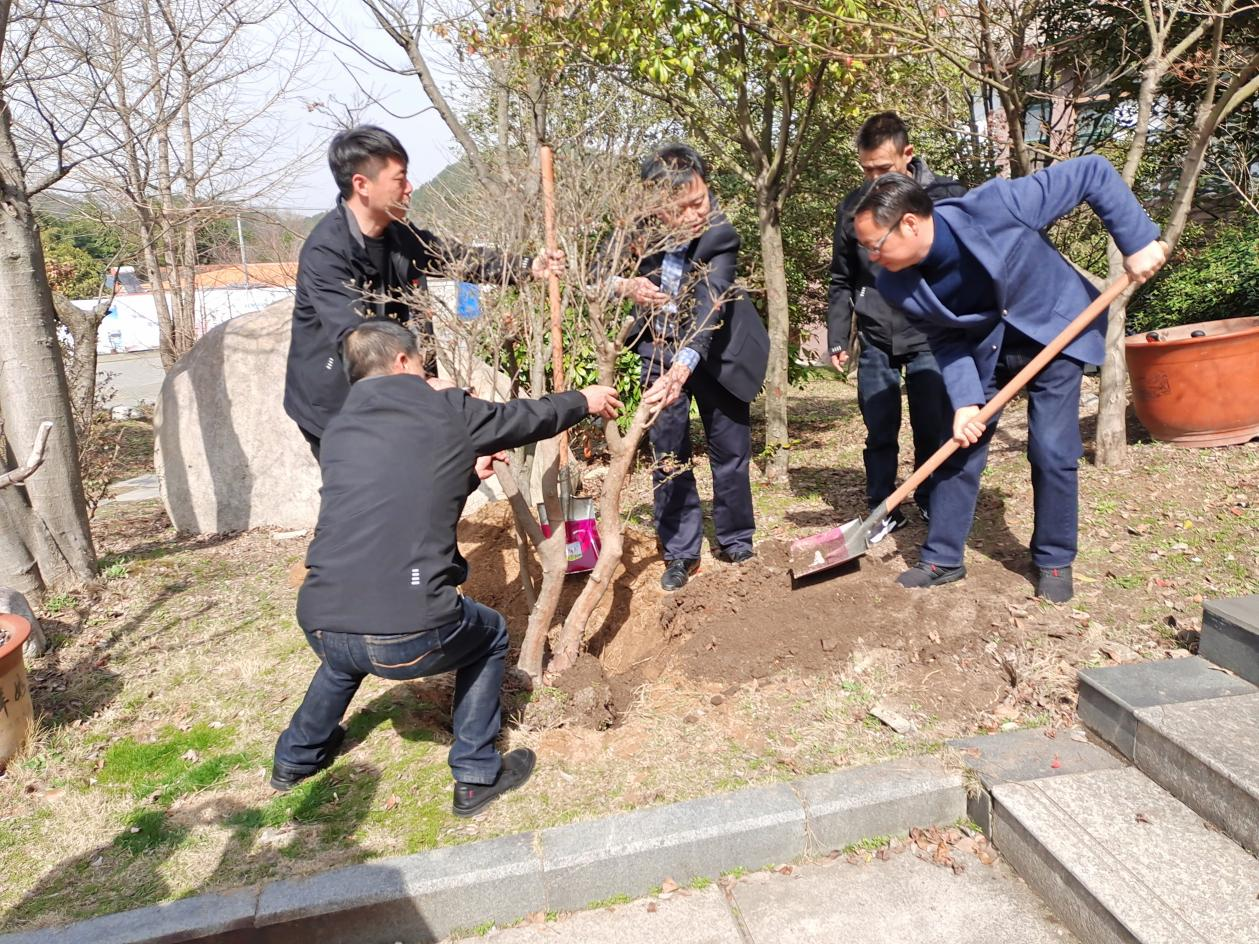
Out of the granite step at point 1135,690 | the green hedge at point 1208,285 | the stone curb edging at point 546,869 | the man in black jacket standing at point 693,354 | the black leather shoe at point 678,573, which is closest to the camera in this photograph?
the stone curb edging at point 546,869

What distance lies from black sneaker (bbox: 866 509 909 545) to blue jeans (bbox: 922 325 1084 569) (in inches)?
22.0

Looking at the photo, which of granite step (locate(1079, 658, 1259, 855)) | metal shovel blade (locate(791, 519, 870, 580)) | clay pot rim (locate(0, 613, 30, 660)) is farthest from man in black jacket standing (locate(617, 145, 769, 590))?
clay pot rim (locate(0, 613, 30, 660))

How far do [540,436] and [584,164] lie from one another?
2196mm

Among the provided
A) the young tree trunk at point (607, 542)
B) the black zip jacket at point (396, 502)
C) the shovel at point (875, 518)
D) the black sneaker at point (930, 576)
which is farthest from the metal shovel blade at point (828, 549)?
the black zip jacket at point (396, 502)

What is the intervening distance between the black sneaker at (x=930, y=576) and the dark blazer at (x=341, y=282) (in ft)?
7.19

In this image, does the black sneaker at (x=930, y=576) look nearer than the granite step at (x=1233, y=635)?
No

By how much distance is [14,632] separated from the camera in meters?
3.44

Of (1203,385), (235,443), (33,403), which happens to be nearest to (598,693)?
(33,403)

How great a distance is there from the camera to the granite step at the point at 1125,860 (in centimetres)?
216

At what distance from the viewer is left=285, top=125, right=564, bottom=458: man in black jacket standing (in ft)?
11.2

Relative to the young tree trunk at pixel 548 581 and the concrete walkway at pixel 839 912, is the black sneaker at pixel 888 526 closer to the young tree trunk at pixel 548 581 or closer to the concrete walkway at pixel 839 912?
the young tree trunk at pixel 548 581

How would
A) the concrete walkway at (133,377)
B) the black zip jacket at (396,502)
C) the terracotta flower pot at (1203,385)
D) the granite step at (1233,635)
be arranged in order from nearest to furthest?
the black zip jacket at (396,502) → the granite step at (1233,635) → the terracotta flower pot at (1203,385) → the concrete walkway at (133,377)

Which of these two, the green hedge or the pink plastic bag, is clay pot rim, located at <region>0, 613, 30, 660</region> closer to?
the pink plastic bag

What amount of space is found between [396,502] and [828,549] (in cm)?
214
